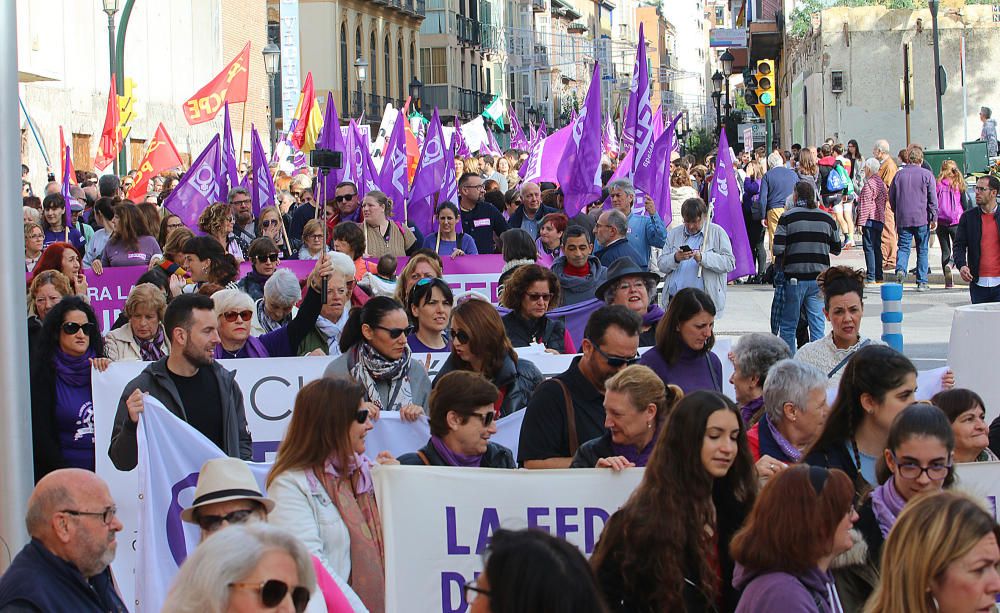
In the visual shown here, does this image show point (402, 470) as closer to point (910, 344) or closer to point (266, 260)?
point (266, 260)

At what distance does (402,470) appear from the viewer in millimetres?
5637

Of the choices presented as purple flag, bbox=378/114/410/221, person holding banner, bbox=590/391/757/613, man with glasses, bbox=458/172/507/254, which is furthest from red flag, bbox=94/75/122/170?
person holding banner, bbox=590/391/757/613

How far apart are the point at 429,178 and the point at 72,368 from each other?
10.0 metres

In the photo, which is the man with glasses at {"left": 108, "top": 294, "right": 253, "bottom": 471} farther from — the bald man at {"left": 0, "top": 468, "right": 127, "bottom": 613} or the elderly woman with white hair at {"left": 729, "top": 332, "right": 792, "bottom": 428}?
the elderly woman with white hair at {"left": 729, "top": 332, "right": 792, "bottom": 428}

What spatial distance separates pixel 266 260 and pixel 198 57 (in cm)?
3507

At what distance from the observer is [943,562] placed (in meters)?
3.81

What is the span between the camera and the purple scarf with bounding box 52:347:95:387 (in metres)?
7.36

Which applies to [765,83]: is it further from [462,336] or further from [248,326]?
[462,336]

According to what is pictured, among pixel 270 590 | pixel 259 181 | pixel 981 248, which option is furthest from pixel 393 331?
pixel 259 181

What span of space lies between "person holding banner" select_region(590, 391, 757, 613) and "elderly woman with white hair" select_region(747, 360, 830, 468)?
100 cm

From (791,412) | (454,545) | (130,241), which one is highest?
(130,241)

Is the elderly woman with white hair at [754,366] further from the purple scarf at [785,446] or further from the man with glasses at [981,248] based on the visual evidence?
the man with glasses at [981,248]

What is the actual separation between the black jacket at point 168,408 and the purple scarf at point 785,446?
2.31 m

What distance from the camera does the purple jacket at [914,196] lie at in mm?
19828
